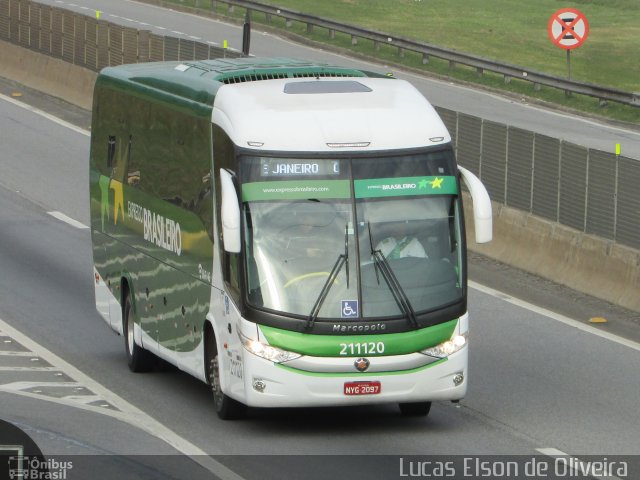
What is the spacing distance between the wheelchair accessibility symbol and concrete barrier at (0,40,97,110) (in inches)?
993

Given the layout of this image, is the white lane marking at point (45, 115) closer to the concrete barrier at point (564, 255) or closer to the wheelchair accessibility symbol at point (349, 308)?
the concrete barrier at point (564, 255)

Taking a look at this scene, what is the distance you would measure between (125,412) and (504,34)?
4658cm

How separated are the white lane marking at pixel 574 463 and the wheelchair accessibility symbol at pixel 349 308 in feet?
6.37

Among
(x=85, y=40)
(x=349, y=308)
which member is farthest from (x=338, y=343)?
(x=85, y=40)

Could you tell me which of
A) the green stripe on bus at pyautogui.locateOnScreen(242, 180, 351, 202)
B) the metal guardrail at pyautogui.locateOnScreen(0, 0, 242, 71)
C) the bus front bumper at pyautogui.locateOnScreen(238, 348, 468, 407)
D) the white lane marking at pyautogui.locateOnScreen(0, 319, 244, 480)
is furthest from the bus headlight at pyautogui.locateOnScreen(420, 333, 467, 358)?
the metal guardrail at pyautogui.locateOnScreen(0, 0, 242, 71)

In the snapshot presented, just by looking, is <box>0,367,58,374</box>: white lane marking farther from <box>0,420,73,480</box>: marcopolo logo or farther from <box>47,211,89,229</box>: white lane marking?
<box>47,211,89,229</box>: white lane marking

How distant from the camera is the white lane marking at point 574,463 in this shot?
1383cm

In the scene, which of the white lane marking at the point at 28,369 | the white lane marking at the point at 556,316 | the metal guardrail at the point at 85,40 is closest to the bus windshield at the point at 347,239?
the white lane marking at the point at 28,369

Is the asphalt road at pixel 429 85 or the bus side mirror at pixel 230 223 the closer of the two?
the bus side mirror at pixel 230 223

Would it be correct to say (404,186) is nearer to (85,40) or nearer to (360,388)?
(360,388)

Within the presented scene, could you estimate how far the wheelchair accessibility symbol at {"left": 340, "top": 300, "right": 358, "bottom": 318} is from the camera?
14.9 metres

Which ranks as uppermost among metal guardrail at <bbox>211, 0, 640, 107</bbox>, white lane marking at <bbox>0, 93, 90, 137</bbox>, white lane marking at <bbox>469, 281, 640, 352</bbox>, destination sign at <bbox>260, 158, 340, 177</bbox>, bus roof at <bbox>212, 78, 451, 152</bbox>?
bus roof at <bbox>212, 78, 451, 152</bbox>

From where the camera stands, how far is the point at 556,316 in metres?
21.7

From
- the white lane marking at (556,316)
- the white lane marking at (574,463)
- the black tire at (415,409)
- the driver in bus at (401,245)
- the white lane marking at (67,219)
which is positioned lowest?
the white lane marking at (67,219)
